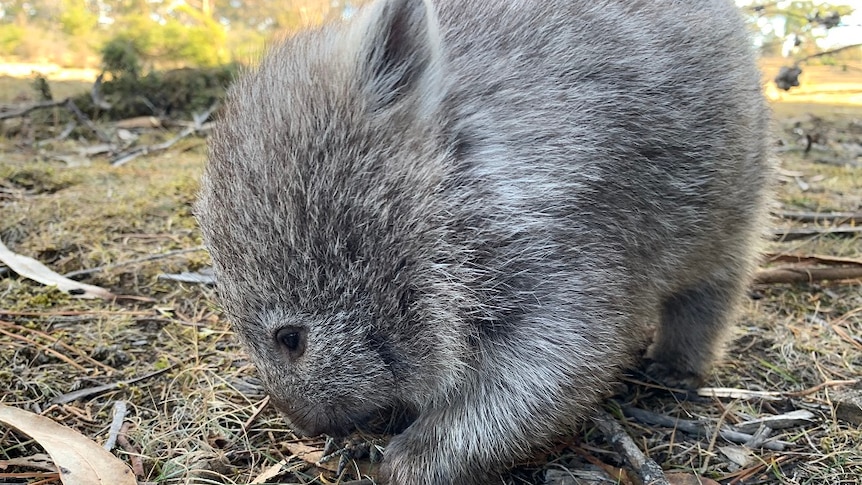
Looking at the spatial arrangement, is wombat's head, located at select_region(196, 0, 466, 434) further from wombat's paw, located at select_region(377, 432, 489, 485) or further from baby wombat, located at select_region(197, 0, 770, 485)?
wombat's paw, located at select_region(377, 432, 489, 485)

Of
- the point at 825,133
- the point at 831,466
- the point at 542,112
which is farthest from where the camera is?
the point at 825,133

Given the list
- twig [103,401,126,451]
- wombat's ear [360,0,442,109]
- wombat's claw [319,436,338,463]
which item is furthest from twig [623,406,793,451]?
twig [103,401,126,451]

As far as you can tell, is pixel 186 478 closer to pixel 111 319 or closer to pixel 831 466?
pixel 111 319

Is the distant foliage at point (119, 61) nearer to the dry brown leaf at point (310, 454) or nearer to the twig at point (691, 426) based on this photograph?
the dry brown leaf at point (310, 454)

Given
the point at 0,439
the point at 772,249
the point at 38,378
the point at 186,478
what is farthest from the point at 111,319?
the point at 772,249

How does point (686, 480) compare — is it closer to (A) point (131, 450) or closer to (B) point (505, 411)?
(B) point (505, 411)

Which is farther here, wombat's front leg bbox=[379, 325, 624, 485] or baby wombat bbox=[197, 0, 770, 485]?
wombat's front leg bbox=[379, 325, 624, 485]

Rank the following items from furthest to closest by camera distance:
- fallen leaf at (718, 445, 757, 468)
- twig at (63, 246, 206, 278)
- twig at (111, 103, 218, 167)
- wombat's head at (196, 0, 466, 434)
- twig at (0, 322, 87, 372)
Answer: twig at (111, 103, 218, 167) → twig at (63, 246, 206, 278) → twig at (0, 322, 87, 372) → fallen leaf at (718, 445, 757, 468) → wombat's head at (196, 0, 466, 434)

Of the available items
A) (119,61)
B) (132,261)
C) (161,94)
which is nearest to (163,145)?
(161,94)
